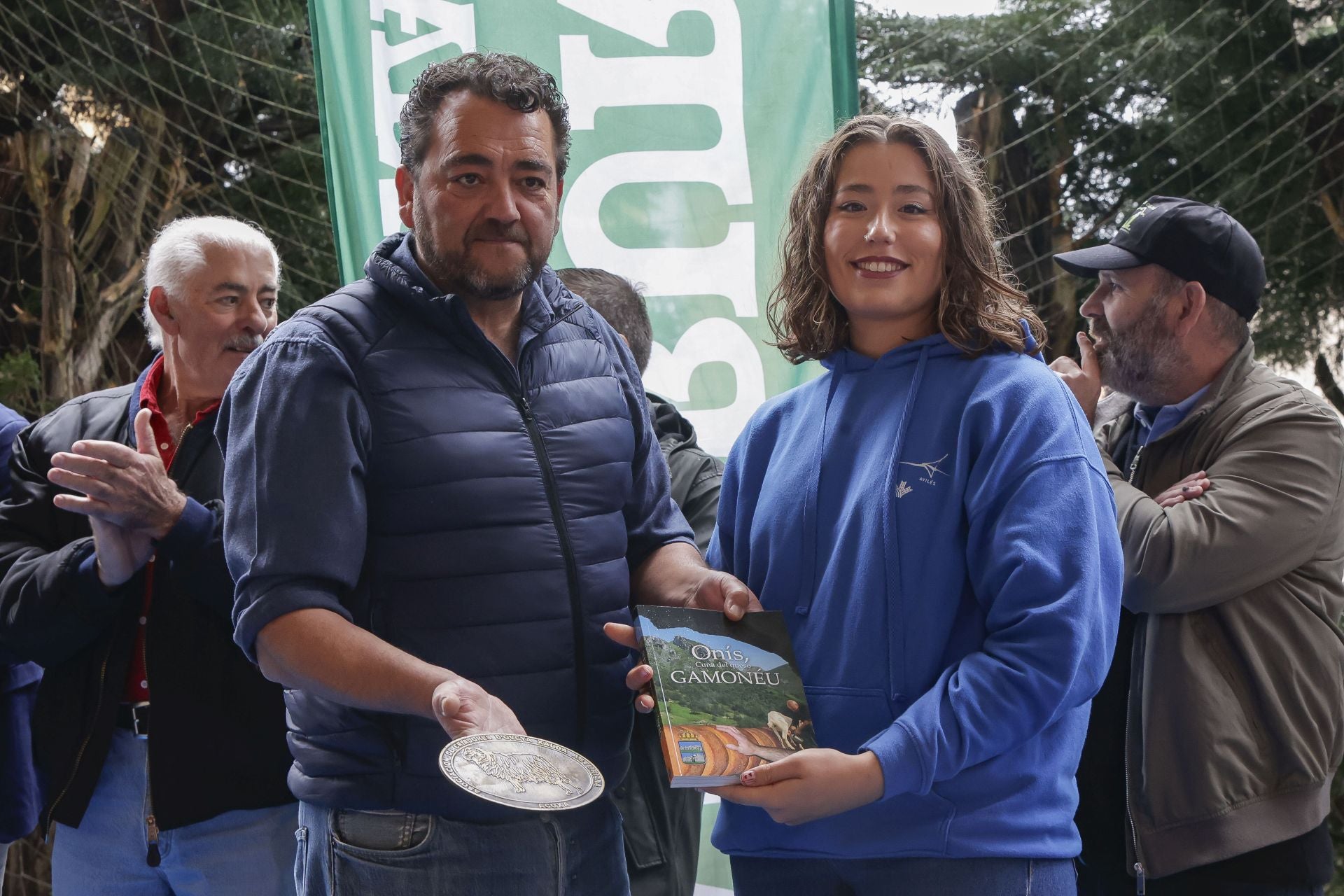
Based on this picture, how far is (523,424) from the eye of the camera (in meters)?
1.50

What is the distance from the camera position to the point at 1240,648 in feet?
6.31

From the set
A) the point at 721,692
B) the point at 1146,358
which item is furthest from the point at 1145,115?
the point at 721,692

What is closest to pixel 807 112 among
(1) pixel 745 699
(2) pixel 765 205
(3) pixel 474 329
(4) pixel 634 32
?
(2) pixel 765 205

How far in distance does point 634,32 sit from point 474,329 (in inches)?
53.1

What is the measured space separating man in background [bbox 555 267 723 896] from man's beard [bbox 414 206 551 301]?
1.04ft

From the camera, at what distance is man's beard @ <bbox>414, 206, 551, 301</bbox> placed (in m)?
1.51

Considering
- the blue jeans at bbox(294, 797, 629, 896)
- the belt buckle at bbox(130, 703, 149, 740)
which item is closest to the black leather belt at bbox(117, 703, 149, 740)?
the belt buckle at bbox(130, 703, 149, 740)

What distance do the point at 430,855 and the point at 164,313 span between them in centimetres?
113

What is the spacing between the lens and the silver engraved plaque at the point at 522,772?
1.17 meters

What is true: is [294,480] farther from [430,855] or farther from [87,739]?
[87,739]

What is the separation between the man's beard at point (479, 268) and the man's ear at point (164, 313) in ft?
2.56

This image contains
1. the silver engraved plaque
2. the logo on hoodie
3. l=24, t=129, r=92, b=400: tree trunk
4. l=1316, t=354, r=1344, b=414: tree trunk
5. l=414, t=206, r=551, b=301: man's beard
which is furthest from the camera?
l=24, t=129, r=92, b=400: tree trunk

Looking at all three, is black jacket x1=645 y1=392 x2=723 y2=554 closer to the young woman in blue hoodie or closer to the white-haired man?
the young woman in blue hoodie

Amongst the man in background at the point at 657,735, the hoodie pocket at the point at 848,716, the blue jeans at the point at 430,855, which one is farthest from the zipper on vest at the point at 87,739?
the hoodie pocket at the point at 848,716
